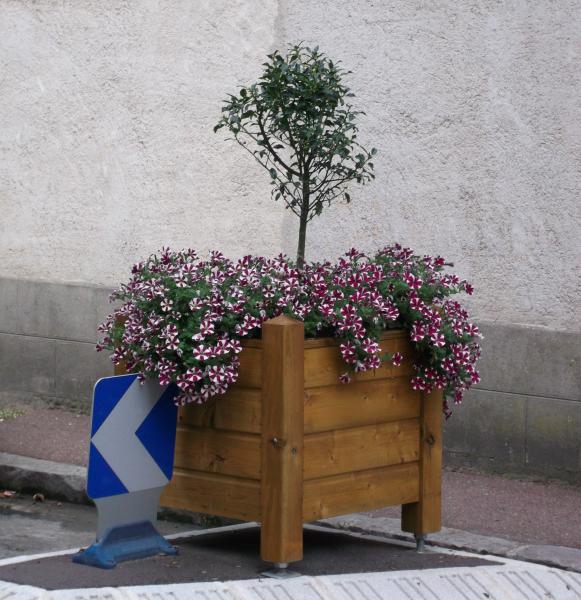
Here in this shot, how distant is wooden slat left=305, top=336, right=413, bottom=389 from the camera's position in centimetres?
475

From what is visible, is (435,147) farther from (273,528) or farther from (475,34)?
(273,528)

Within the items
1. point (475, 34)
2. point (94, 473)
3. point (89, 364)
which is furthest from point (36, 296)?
point (94, 473)

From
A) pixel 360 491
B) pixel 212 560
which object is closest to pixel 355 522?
pixel 360 491

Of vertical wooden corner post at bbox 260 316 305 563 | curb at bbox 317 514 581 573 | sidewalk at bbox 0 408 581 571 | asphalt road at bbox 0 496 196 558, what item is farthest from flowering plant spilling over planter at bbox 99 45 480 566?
asphalt road at bbox 0 496 196 558

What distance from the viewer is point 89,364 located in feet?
30.3

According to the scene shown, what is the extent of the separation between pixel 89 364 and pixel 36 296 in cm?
75

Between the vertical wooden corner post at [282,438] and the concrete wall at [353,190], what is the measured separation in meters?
2.82

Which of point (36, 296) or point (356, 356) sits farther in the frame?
point (36, 296)

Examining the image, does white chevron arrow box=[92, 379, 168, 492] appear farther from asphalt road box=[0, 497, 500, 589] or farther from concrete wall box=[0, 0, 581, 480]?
concrete wall box=[0, 0, 581, 480]

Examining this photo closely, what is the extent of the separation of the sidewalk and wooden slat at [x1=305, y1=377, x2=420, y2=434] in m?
0.84

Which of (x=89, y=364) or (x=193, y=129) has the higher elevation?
(x=193, y=129)

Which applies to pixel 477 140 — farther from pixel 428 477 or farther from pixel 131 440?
pixel 131 440

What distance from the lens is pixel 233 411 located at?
4816 millimetres

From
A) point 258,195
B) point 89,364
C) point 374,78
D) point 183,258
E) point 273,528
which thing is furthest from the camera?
point 89,364
